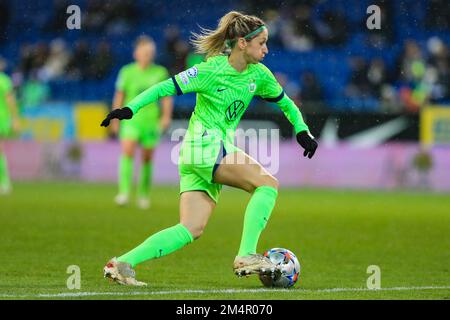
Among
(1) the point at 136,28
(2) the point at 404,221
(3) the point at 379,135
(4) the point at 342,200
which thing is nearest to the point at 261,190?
(2) the point at 404,221

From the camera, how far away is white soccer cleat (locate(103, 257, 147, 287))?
21.0 ft

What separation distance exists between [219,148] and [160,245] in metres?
0.78

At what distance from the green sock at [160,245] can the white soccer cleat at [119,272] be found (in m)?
0.05

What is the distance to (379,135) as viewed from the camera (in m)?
18.9

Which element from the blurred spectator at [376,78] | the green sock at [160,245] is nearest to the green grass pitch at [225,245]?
the green sock at [160,245]

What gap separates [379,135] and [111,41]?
6224 mm

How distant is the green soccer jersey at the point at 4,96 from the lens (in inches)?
668

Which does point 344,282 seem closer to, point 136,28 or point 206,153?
point 206,153

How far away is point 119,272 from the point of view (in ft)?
21.1

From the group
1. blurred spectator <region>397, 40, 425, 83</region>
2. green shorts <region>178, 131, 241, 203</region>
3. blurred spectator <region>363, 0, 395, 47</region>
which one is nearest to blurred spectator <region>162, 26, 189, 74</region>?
blurred spectator <region>363, 0, 395, 47</region>

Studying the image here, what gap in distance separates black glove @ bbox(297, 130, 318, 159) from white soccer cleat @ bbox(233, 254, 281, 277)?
87 centimetres

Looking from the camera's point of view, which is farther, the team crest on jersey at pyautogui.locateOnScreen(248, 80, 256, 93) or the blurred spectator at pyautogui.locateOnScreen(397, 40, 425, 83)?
the blurred spectator at pyautogui.locateOnScreen(397, 40, 425, 83)

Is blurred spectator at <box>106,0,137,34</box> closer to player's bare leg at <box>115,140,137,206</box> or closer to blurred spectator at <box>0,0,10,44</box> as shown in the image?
blurred spectator at <box>0,0,10,44</box>

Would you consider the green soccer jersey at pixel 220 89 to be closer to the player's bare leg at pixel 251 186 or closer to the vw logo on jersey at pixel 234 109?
the vw logo on jersey at pixel 234 109
